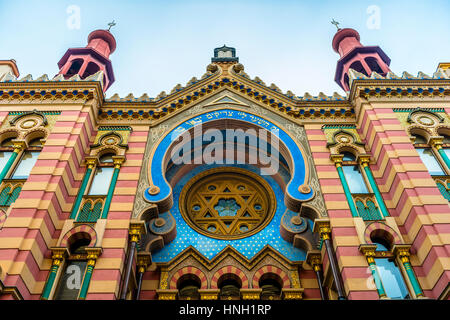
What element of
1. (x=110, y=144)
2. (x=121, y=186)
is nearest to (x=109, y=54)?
(x=110, y=144)

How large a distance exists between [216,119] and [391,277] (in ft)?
26.9

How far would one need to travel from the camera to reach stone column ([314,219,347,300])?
411 inches

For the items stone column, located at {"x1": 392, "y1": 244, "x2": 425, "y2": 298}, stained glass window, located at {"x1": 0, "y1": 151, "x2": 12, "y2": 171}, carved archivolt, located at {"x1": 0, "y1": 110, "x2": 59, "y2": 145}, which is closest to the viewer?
stone column, located at {"x1": 392, "y1": 244, "x2": 425, "y2": 298}

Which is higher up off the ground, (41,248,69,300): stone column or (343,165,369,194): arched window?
(343,165,369,194): arched window

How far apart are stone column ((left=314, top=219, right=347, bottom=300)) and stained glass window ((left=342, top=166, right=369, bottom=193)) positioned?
1.90 m

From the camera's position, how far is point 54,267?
1054 cm

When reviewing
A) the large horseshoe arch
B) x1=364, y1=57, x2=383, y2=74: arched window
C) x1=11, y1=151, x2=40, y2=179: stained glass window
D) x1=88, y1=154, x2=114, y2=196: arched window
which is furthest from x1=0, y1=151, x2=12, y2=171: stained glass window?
x1=364, y1=57, x2=383, y2=74: arched window

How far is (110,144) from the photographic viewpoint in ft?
47.3

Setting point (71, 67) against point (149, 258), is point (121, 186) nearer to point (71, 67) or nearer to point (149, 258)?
point (149, 258)

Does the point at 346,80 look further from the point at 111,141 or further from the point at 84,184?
the point at 84,184

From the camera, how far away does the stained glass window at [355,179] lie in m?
13.0

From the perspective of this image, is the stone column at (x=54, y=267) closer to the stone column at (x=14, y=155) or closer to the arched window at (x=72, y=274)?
the arched window at (x=72, y=274)

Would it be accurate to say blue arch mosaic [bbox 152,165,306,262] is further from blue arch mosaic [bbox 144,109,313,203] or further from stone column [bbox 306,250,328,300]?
blue arch mosaic [bbox 144,109,313,203]

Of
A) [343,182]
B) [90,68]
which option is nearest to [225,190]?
[343,182]
